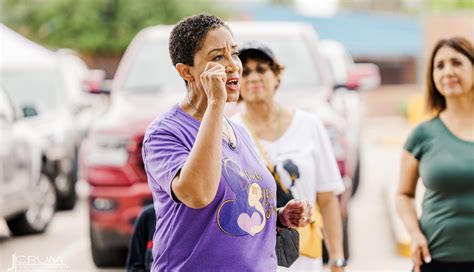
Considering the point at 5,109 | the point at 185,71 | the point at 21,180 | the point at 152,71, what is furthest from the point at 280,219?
the point at 5,109

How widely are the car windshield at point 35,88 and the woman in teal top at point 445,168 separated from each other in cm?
730

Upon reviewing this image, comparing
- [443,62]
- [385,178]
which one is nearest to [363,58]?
[385,178]

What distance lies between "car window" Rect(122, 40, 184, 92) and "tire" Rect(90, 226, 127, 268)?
Result: 57.8 inches

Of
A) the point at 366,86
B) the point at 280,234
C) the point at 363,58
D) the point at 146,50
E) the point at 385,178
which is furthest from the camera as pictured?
the point at 363,58

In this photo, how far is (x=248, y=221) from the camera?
230 cm

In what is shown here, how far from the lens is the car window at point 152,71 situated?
7000mm

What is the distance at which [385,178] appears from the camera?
13422 millimetres

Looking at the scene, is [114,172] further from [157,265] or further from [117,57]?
[117,57]

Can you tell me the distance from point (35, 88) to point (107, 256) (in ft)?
16.0

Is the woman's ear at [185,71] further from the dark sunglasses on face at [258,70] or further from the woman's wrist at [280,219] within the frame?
the dark sunglasses on face at [258,70]

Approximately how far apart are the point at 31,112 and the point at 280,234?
5.96 meters

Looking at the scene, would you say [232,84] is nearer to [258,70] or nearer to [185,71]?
[185,71]

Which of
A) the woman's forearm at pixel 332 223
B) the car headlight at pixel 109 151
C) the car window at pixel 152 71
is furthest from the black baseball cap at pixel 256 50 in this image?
the car window at pixel 152 71

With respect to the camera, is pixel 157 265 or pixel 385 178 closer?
pixel 157 265
